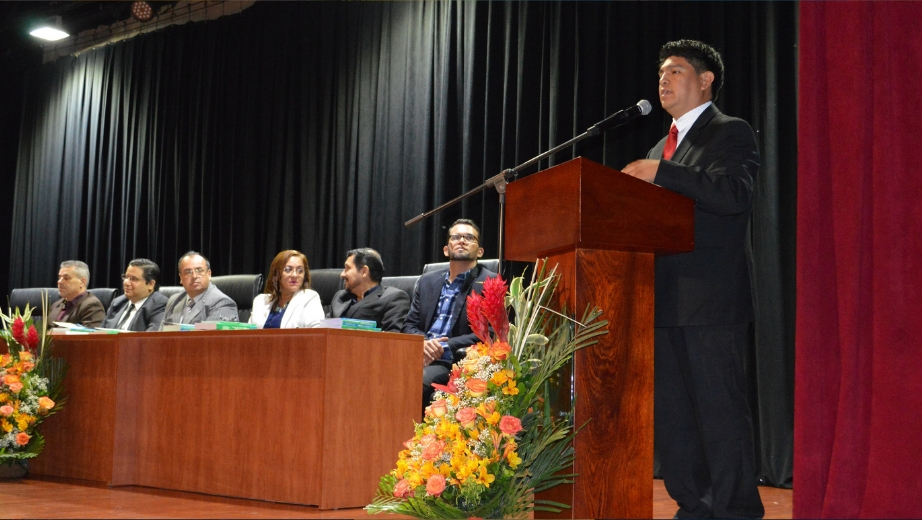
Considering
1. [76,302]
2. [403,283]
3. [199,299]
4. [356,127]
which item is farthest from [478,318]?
[76,302]

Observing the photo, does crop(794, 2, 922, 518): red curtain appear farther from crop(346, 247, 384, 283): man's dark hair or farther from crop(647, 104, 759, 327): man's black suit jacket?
crop(346, 247, 384, 283): man's dark hair

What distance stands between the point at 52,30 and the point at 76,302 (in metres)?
3.05

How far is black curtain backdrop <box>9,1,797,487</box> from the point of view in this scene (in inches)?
158

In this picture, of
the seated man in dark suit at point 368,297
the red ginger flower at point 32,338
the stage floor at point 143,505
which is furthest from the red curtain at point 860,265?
the red ginger flower at point 32,338

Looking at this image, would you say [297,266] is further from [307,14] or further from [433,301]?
[307,14]

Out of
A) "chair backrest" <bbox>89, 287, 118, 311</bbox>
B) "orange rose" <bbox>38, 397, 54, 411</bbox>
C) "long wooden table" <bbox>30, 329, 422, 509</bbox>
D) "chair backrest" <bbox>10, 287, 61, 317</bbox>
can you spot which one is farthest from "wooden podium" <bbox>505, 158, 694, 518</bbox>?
"chair backrest" <bbox>10, 287, 61, 317</bbox>

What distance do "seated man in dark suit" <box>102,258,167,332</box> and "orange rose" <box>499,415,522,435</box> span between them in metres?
3.67

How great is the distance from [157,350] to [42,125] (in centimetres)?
573

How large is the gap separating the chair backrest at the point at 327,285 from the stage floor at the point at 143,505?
169 cm

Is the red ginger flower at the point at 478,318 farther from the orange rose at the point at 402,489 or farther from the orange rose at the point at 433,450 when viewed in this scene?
the orange rose at the point at 402,489

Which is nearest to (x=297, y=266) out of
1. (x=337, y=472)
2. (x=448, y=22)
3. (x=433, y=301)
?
(x=433, y=301)

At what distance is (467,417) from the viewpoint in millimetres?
2010

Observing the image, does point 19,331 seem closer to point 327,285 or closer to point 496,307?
point 327,285

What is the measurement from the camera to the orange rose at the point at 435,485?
197cm
